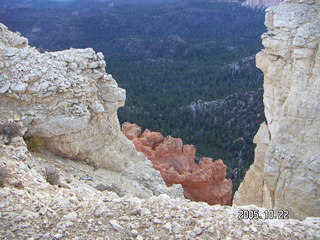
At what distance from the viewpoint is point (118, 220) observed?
19.0 ft

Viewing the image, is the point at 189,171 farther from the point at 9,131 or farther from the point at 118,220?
the point at 118,220

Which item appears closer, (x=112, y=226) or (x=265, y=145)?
(x=112, y=226)

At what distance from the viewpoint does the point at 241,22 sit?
88250 millimetres

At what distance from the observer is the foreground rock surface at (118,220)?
5508mm

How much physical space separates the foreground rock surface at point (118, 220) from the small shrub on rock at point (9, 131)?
1.47 m

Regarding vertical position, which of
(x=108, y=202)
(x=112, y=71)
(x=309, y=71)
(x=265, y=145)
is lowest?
(x=112, y=71)

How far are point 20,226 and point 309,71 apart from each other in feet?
24.6

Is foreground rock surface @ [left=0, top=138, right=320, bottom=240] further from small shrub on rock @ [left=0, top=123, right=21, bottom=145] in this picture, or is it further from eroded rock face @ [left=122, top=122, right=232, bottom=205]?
eroded rock face @ [left=122, top=122, right=232, bottom=205]

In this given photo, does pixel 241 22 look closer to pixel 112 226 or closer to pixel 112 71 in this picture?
pixel 112 71

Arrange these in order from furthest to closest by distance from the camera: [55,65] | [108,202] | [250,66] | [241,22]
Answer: [241,22] < [250,66] < [55,65] < [108,202]

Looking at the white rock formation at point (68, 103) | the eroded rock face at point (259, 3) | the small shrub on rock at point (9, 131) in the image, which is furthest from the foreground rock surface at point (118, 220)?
the eroded rock face at point (259, 3)

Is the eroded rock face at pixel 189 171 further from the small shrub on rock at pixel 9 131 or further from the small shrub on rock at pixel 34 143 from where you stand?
the small shrub on rock at pixel 9 131

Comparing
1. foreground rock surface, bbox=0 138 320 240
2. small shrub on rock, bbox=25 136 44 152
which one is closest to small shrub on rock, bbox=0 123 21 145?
small shrub on rock, bbox=25 136 44 152

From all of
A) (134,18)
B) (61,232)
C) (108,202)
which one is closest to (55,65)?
(108,202)
